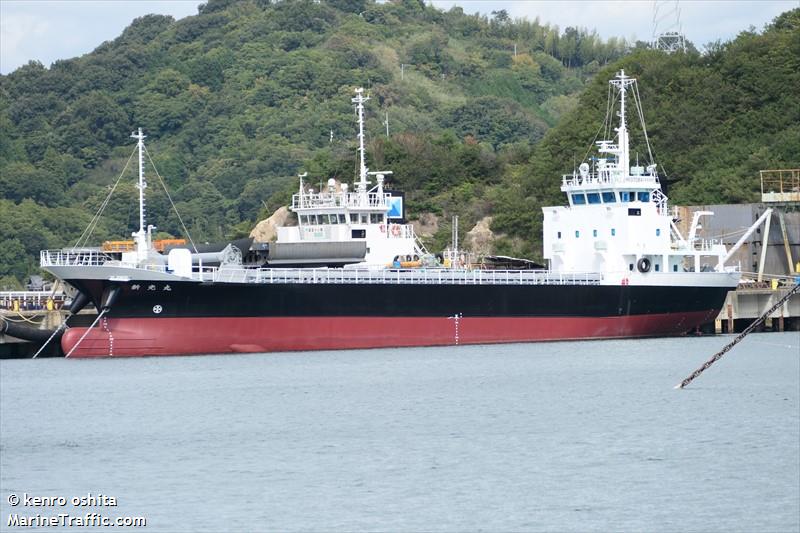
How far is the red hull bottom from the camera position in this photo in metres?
50.8

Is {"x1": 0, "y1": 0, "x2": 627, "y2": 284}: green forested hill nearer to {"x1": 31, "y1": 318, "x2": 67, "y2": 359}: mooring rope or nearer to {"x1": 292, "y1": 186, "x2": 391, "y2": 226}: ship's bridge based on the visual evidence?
{"x1": 292, "y1": 186, "x2": 391, "y2": 226}: ship's bridge

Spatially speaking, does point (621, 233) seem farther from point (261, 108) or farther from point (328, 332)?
point (261, 108)

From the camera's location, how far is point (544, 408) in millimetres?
39688

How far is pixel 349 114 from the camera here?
126938 millimetres

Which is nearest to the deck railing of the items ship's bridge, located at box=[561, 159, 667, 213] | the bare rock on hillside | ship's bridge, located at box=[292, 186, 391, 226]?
ship's bridge, located at box=[561, 159, 667, 213]

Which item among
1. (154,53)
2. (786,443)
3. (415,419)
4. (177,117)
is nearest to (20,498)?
(415,419)

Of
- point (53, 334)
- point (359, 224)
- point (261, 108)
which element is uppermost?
point (261, 108)

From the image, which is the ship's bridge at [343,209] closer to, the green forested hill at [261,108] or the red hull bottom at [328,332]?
the red hull bottom at [328,332]

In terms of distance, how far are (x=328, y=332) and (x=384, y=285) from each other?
2527 millimetres

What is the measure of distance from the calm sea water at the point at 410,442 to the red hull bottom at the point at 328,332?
1065 millimetres

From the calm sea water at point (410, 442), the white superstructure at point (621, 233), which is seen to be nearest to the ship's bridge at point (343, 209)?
the white superstructure at point (621, 233)

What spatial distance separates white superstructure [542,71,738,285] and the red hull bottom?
5.77ft

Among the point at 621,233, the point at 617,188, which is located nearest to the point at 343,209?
the point at 617,188

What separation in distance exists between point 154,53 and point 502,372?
105m
